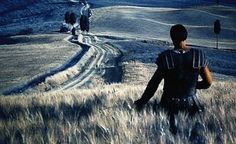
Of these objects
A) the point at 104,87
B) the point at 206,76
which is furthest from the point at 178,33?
the point at 104,87

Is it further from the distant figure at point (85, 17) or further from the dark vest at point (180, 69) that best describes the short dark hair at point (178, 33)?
the distant figure at point (85, 17)

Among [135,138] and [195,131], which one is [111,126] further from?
[195,131]

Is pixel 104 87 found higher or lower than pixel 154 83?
lower

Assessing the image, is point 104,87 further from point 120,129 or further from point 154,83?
point 120,129

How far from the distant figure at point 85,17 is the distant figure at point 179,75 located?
60.7 meters

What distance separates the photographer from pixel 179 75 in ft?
20.0

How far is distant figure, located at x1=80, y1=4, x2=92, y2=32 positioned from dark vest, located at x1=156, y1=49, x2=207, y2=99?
60705 mm

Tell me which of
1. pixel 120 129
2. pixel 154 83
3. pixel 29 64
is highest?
pixel 154 83

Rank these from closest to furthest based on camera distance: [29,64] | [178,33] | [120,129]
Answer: [120,129], [178,33], [29,64]

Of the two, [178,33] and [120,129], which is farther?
[178,33]

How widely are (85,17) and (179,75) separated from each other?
61.4m

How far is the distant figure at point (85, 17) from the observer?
66750 millimetres

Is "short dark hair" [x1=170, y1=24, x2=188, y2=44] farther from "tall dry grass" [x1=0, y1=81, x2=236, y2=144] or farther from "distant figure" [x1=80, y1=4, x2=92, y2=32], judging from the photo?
"distant figure" [x1=80, y1=4, x2=92, y2=32]

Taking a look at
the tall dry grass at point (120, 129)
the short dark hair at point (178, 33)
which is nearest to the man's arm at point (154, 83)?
the tall dry grass at point (120, 129)
